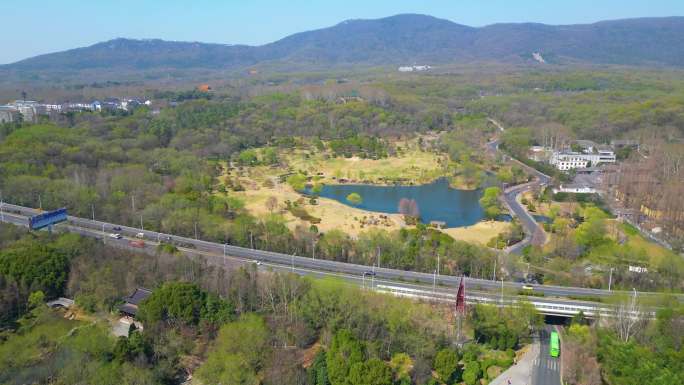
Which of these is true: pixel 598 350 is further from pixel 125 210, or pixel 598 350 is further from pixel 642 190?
pixel 125 210

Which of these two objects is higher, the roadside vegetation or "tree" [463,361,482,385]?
the roadside vegetation

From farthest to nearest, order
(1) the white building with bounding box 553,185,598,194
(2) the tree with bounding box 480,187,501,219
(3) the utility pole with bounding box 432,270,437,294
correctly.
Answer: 1. (1) the white building with bounding box 553,185,598,194
2. (2) the tree with bounding box 480,187,501,219
3. (3) the utility pole with bounding box 432,270,437,294

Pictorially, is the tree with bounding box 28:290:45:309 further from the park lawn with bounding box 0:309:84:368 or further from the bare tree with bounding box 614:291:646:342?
the bare tree with bounding box 614:291:646:342

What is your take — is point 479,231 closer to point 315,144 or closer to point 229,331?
point 229,331

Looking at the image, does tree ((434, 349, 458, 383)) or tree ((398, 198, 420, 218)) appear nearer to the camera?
tree ((434, 349, 458, 383))

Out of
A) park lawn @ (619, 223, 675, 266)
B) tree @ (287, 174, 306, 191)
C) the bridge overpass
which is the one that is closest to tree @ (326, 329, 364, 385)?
the bridge overpass

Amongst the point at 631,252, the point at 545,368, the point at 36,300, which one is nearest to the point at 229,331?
the point at 36,300

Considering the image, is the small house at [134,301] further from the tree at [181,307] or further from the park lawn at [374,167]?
the park lawn at [374,167]

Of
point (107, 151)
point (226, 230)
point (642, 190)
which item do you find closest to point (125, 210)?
point (226, 230)
